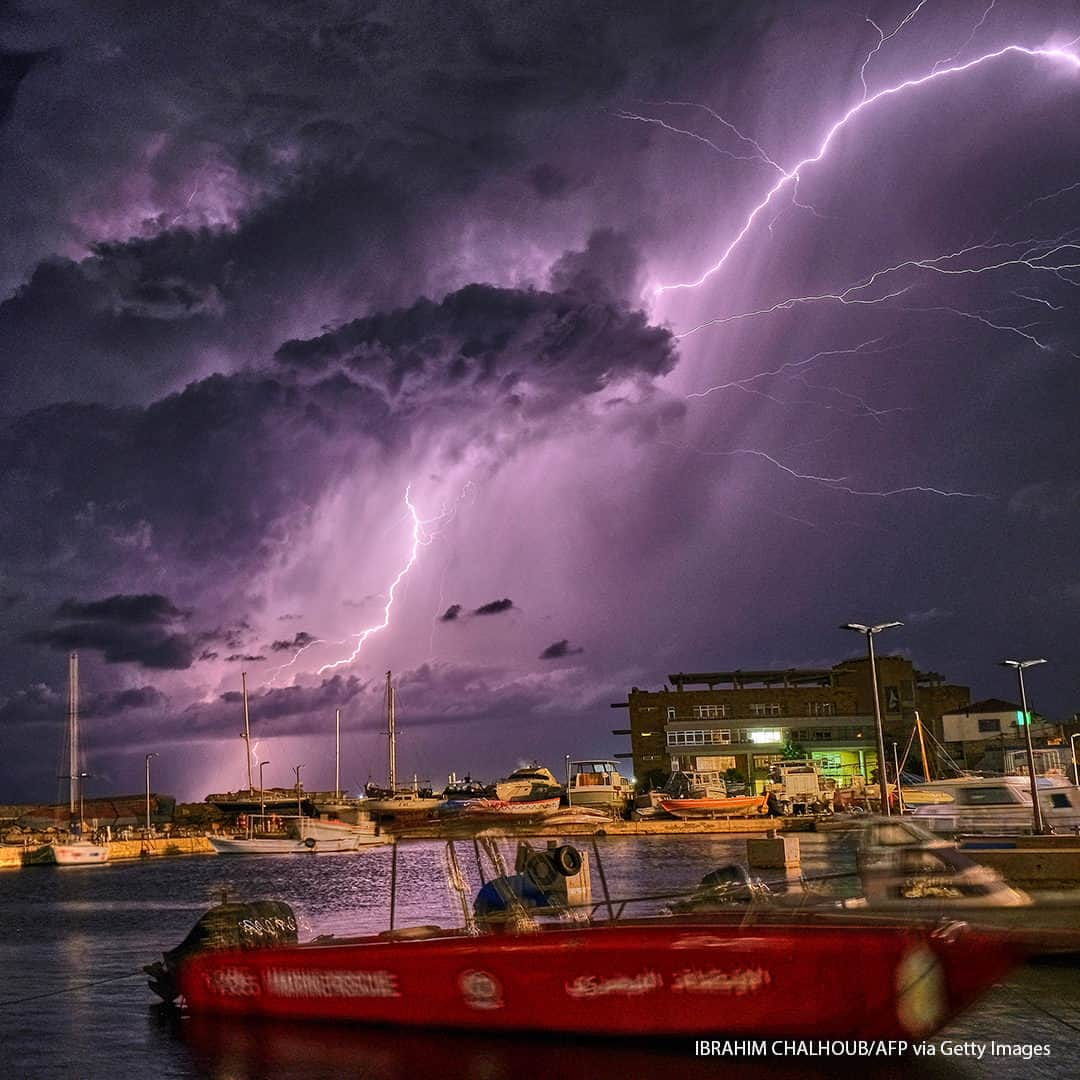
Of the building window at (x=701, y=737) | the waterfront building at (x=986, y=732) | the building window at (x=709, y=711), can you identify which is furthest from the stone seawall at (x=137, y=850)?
the waterfront building at (x=986, y=732)

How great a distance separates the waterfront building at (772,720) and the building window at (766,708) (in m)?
0.09

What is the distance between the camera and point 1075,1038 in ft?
47.3

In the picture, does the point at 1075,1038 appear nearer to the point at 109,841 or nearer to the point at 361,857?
the point at 361,857

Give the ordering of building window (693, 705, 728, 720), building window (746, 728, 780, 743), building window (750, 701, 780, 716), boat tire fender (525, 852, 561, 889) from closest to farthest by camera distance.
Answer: boat tire fender (525, 852, 561, 889) → building window (746, 728, 780, 743) → building window (693, 705, 728, 720) → building window (750, 701, 780, 716)

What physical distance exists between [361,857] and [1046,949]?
72.0m

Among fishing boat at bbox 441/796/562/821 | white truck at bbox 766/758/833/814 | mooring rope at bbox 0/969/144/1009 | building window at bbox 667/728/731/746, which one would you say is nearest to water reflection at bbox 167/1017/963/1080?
mooring rope at bbox 0/969/144/1009

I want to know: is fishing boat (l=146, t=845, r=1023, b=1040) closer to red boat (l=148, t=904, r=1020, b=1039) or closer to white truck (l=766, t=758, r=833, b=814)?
red boat (l=148, t=904, r=1020, b=1039)

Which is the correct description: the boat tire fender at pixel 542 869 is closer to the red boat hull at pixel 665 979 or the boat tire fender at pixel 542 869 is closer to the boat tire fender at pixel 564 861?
the boat tire fender at pixel 564 861

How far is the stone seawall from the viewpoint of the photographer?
88125 mm

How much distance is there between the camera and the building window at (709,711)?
341ft

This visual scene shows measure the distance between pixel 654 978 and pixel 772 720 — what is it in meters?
91.5

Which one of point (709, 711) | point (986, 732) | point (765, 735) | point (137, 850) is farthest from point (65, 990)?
point (986, 732)

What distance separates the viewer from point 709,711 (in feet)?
342

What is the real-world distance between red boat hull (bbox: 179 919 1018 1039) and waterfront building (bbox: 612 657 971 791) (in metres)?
85.8
